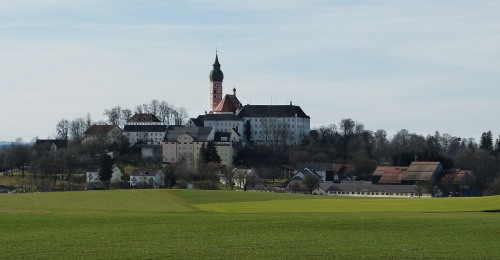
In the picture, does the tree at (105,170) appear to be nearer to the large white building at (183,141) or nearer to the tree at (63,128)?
the large white building at (183,141)

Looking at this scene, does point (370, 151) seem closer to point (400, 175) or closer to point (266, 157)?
point (266, 157)

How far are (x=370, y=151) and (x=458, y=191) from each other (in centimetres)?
4880

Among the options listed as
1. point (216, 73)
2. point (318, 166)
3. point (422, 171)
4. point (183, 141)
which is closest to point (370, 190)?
point (422, 171)

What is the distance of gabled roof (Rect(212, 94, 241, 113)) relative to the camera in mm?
179000

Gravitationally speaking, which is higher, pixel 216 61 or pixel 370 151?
pixel 216 61

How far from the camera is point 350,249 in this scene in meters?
32.2

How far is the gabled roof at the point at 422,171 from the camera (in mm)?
123312

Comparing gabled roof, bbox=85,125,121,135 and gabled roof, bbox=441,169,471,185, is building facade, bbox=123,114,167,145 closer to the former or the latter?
gabled roof, bbox=85,125,121,135

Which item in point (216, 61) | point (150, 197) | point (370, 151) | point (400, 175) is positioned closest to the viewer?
point (150, 197)

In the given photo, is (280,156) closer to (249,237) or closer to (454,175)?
(454,175)

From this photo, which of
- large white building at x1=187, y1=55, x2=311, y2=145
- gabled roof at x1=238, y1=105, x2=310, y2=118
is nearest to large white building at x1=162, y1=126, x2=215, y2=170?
large white building at x1=187, y1=55, x2=311, y2=145

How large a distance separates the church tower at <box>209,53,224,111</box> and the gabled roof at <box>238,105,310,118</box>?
31.6 ft

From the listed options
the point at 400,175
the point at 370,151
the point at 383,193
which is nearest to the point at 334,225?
the point at 383,193

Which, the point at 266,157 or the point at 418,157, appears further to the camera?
the point at 266,157
